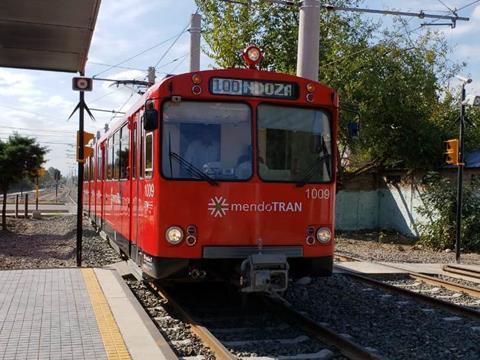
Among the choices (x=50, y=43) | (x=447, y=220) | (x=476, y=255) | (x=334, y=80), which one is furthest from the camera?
(x=334, y=80)

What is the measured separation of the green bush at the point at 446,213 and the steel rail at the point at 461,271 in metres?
5.70

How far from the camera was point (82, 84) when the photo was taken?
11711 millimetres

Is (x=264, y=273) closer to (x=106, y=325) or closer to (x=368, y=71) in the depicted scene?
(x=106, y=325)

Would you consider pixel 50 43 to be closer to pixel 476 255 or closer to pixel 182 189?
pixel 182 189

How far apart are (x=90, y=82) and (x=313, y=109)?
5.48 meters

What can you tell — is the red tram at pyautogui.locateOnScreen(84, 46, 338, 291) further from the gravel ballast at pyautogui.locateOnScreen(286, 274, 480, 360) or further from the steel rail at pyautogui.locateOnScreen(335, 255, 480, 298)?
the steel rail at pyautogui.locateOnScreen(335, 255, 480, 298)

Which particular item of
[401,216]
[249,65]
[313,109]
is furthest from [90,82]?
[401,216]

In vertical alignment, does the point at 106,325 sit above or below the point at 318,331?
above

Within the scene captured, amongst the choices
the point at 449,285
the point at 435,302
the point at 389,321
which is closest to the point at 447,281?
the point at 449,285

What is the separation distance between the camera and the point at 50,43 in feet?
38.0

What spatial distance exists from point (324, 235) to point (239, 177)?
1.41 meters

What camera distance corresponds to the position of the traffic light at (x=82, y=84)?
1166 centimetres

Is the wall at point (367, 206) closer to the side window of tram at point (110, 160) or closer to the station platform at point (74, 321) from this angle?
the side window of tram at point (110, 160)

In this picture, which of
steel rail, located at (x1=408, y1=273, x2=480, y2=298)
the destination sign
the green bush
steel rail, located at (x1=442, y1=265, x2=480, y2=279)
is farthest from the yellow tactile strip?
the green bush
